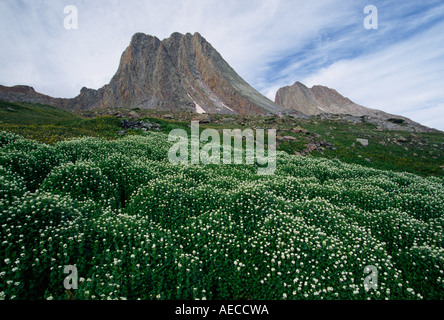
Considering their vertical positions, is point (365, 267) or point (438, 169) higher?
point (438, 169)

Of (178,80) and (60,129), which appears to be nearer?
(60,129)

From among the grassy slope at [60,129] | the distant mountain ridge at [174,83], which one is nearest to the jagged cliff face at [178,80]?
the distant mountain ridge at [174,83]

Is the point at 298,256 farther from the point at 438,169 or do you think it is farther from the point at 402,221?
the point at 438,169

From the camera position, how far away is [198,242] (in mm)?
7238

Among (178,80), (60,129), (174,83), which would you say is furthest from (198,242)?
(178,80)

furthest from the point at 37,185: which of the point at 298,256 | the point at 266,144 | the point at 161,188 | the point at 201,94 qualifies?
the point at 201,94

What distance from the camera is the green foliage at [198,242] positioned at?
5.52 metres

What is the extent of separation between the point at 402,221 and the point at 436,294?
3701mm

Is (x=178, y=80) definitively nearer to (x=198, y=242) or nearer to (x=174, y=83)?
(x=174, y=83)

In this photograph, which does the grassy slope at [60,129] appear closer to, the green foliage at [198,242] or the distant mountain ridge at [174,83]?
the green foliage at [198,242]

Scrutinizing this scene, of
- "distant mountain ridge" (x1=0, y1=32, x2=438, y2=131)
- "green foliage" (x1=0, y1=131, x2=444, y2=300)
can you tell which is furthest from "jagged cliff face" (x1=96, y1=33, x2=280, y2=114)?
"green foliage" (x1=0, y1=131, x2=444, y2=300)

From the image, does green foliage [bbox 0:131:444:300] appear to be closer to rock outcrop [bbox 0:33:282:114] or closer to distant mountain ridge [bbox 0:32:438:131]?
distant mountain ridge [bbox 0:32:438:131]

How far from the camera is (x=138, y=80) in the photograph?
15188 centimetres

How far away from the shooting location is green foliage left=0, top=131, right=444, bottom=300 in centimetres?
552
